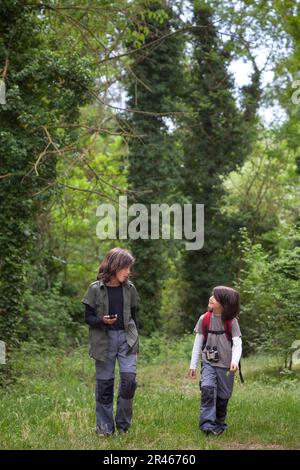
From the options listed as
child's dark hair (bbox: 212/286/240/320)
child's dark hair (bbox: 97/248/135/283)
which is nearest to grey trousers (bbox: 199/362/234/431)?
child's dark hair (bbox: 212/286/240/320)

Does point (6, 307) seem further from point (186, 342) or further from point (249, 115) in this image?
point (249, 115)

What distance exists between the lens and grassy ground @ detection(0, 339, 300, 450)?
684 centimetres

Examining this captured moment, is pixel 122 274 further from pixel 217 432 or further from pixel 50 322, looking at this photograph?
pixel 50 322

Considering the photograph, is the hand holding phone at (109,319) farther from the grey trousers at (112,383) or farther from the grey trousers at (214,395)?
the grey trousers at (214,395)

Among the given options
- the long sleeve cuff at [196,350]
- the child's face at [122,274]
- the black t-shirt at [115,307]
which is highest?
the child's face at [122,274]

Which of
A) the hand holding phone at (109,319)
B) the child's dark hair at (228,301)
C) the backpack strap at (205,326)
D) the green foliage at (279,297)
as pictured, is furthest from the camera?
the green foliage at (279,297)

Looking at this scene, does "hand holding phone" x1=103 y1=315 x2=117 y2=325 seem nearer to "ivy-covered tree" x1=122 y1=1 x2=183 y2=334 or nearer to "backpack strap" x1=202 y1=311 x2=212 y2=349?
"backpack strap" x1=202 y1=311 x2=212 y2=349

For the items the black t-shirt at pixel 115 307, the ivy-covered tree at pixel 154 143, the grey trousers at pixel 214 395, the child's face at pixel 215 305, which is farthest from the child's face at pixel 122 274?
the ivy-covered tree at pixel 154 143

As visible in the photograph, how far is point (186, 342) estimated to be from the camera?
22531 millimetres

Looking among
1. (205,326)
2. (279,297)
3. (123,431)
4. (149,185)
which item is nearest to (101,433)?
(123,431)

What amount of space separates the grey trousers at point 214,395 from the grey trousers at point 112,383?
35.1 inches

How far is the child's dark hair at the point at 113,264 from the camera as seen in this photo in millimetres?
7121

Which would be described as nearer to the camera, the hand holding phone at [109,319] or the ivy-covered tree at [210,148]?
the hand holding phone at [109,319]
